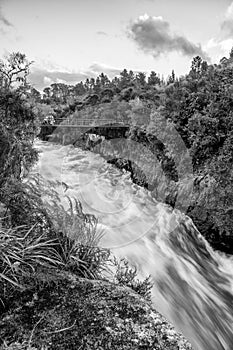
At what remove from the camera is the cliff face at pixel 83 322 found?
1562 mm

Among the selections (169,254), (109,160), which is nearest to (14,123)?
(169,254)

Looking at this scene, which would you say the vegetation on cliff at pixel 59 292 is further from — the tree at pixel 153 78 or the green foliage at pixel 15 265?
the tree at pixel 153 78

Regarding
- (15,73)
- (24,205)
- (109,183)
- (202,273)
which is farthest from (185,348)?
(109,183)

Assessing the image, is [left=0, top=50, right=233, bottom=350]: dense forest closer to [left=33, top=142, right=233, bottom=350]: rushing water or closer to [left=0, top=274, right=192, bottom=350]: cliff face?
[left=0, top=274, right=192, bottom=350]: cliff face

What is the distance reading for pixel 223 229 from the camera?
6375 mm

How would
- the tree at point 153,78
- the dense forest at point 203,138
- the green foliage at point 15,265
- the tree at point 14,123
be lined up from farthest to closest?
the tree at point 153,78, the dense forest at point 203,138, the tree at point 14,123, the green foliage at point 15,265

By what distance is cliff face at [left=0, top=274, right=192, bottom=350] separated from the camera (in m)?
1.56

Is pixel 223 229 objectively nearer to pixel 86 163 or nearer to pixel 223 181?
pixel 223 181

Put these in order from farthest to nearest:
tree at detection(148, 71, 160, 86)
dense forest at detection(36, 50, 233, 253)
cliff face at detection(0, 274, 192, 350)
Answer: tree at detection(148, 71, 160, 86) → dense forest at detection(36, 50, 233, 253) → cliff face at detection(0, 274, 192, 350)

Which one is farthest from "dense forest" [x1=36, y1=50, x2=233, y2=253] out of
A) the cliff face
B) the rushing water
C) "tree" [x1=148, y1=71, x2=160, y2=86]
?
"tree" [x1=148, y1=71, x2=160, y2=86]

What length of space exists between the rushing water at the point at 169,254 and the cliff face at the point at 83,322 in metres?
2.06

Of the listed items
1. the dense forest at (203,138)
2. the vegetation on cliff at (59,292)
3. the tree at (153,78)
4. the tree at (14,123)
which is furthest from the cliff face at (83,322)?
the tree at (153,78)

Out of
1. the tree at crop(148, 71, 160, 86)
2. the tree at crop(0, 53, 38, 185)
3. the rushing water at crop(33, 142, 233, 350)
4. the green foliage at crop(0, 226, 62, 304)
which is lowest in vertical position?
the rushing water at crop(33, 142, 233, 350)

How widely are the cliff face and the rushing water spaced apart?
206 cm
